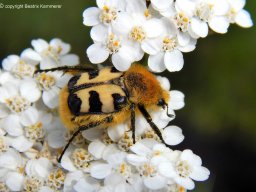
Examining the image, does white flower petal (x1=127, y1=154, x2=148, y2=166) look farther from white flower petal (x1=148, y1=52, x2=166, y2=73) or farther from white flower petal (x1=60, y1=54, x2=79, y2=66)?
white flower petal (x1=60, y1=54, x2=79, y2=66)

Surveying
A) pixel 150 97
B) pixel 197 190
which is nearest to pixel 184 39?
pixel 150 97

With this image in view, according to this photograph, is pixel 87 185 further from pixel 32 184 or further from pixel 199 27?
pixel 199 27

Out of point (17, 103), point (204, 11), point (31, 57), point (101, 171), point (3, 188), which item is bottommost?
point (3, 188)

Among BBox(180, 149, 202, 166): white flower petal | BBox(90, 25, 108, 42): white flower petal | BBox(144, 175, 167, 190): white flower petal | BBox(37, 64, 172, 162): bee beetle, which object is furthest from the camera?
BBox(90, 25, 108, 42): white flower petal

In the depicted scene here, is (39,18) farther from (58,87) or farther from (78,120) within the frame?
(78,120)

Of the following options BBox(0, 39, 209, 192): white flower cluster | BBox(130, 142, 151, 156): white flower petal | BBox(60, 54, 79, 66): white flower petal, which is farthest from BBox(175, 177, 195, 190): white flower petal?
BBox(60, 54, 79, 66): white flower petal

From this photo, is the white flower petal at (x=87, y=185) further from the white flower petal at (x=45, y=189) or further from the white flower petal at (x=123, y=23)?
the white flower petal at (x=123, y=23)

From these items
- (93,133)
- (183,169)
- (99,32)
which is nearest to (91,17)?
(99,32)
